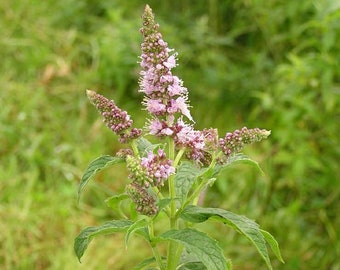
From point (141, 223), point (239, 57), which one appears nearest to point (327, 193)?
point (239, 57)

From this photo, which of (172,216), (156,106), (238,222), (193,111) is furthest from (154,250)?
(193,111)

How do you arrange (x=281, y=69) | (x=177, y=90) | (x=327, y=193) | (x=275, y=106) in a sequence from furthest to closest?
(x=327, y=193) < (x=275, y=106) < (x=281, y=69) < (x=177, y=90)

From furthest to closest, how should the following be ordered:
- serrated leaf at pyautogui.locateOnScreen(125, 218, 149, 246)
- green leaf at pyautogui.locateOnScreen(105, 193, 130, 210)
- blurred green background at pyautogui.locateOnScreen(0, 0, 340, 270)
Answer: blurred green background at pyautogui.locateOnScreen(0, 0, 340, 270), green leaf at pyautogui.locateOnScreen(105, 193, 130, 210), serrated leaf at pyautogui.locateOnScreen(125, 218, 149, 246)

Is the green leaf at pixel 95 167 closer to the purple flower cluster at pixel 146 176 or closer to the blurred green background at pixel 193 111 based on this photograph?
the purple flower cluster at pixel 146 176

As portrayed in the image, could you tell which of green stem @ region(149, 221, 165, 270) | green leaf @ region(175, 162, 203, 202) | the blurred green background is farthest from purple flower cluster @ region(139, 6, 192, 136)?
the blurred green background

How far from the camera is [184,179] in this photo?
1.20 m

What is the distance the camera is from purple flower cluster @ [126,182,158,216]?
114 cm

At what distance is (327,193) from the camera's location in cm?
328

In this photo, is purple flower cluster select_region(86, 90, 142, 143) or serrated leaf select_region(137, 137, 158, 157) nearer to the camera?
purple flower cluster select_region(86, 90, 142, 143)

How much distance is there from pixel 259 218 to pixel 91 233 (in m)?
2.08

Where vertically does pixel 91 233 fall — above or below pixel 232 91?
below

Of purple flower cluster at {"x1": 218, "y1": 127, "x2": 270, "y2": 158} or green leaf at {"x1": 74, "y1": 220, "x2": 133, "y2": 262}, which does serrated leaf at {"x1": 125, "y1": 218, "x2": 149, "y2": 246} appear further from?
purple flower cluster at {"x1": 218, "y1": 127, "x2": 270, "y2": 158}

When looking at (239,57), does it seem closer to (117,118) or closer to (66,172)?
(66,172)

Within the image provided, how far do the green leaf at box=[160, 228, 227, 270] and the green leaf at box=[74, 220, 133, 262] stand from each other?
8 cm
